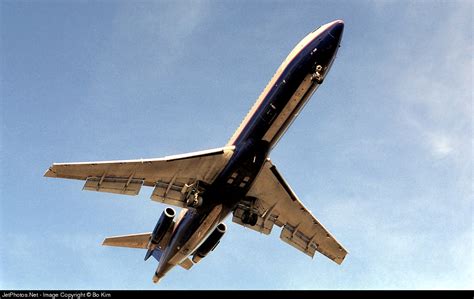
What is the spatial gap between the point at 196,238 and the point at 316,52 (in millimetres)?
13067

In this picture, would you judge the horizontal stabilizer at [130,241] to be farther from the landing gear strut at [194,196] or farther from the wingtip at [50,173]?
the wingtip at [50,173]

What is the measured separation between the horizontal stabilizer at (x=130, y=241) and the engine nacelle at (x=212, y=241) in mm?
4683

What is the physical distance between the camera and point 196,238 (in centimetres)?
3131

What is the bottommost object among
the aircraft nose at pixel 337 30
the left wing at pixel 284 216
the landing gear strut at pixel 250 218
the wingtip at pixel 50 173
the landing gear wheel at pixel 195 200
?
the wingtip at pixel 50 173

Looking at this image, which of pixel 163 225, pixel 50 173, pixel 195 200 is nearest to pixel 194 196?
pixel 195 200

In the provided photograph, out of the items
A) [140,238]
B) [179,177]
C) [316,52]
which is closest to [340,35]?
[316,52]

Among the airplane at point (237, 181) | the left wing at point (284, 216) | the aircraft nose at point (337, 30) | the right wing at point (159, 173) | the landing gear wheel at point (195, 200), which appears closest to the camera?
the aircraft nose at point (337, 30)

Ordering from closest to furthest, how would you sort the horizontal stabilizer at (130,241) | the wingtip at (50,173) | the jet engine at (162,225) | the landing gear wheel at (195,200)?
the wingtip at (50,173)
the landing gear wheel at (195,200)
the jet engine at (162,225)
the horizontal stabilizer at (130,241)

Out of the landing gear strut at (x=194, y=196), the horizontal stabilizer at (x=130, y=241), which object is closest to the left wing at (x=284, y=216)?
the landing gear strut at (x=194, y=196)

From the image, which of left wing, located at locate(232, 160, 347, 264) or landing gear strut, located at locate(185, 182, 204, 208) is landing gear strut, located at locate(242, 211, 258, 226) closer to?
left wing, located at locate(232, 160, 347, 264)

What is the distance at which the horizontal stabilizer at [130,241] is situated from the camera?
3534cm

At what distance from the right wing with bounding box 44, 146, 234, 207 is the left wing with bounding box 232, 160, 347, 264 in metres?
3.21
